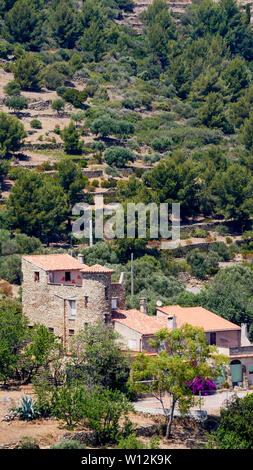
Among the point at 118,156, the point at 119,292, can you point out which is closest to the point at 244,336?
the point at 119,292

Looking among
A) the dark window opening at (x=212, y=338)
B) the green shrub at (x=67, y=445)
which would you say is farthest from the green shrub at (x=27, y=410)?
the dark window opening at (x=212, y=338)

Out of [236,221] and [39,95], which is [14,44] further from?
[236,221]

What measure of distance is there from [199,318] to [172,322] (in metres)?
3.62

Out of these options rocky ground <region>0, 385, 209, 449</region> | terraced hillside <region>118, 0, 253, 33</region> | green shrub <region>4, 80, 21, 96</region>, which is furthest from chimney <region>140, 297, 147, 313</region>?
terraced hillside <region>118, 0, 253, 33</region>

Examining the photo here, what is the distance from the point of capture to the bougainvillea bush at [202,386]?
5000 centimetres

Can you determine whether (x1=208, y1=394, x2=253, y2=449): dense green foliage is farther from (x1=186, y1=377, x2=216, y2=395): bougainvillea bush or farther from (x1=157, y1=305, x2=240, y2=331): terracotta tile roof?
(x1=157, y1=305, x2=240, y2=331): terracotta tile roof

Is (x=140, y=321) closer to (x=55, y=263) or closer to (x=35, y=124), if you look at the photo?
(x=55, y=263)

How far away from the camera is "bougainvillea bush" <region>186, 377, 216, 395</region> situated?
50.0 m

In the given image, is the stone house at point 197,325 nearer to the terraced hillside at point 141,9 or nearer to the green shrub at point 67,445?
the green shrub at point 67,445

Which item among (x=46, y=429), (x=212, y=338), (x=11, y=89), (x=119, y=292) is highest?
(x=11, y=89)

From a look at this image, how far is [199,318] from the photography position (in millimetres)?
57688

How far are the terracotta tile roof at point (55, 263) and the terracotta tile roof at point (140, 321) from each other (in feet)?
12.0
